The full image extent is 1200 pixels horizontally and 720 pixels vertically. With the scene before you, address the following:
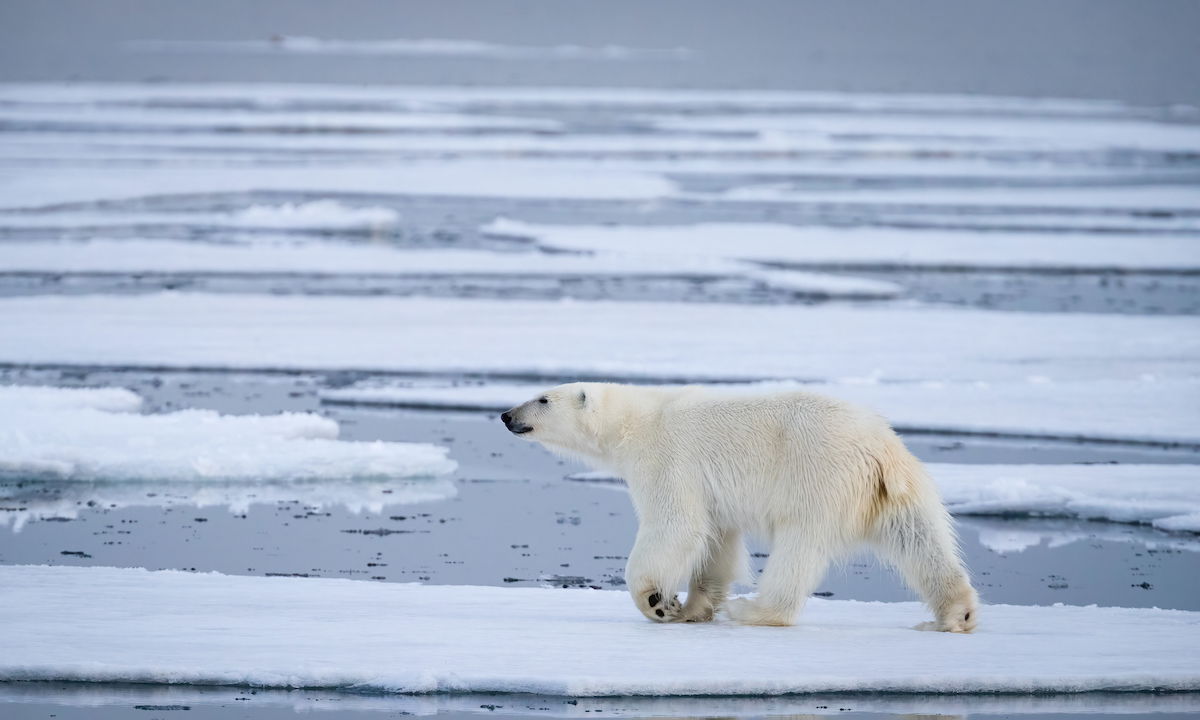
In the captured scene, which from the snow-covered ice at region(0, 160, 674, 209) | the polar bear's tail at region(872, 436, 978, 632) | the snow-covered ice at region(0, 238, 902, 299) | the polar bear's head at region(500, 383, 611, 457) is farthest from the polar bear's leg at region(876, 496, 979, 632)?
the snow-covered ice at region(0, 160, 674, 209)

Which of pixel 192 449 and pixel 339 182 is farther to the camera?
pixel 339 182

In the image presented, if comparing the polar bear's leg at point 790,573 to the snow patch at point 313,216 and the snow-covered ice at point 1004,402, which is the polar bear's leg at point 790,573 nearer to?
the snow-covered ice at point 1004,402

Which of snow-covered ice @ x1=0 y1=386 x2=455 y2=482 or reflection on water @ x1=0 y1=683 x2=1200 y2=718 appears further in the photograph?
snow-covered ice @ x1=0 y1=386 x2=455 y2=482

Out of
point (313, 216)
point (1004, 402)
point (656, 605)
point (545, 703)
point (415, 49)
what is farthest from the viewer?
point (415, 49)

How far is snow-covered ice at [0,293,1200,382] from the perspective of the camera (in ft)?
24.4

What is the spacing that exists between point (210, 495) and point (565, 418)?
1748mm

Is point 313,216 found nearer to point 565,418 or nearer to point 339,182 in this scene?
point 339,182

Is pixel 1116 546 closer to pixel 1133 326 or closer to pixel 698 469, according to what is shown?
pixel 698 469

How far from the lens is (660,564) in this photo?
149 inches

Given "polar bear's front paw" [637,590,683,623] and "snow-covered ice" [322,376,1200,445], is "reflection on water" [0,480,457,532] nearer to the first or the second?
"snow-covered ice" [322,376,1200,445]

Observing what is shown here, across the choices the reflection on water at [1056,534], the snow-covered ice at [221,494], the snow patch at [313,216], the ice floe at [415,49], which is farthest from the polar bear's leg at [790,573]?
the ice floe at [415,49]

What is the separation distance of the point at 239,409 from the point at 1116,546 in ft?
11.7

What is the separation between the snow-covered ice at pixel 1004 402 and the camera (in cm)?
631

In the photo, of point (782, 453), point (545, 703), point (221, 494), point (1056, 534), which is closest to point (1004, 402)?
point (1056, 534)
